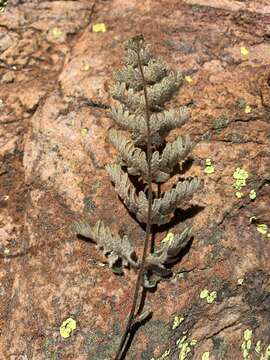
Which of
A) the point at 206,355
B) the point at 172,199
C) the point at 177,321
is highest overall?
the point at 172,199

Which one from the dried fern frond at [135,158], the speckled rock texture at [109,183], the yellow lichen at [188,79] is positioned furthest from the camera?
the yellow lichen at [188,79]

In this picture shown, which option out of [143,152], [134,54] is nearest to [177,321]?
[143,152]

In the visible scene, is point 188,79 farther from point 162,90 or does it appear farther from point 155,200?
point 155,200

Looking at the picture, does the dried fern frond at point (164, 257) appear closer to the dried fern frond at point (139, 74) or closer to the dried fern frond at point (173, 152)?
the dried fern frond at point (173, 152)

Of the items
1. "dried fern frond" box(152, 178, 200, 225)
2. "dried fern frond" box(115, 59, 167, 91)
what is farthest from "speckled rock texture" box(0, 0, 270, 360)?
"dried fern frond" box(115, 59, 167, 91)

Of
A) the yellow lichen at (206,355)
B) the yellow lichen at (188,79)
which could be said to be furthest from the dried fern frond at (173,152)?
the yellow lichen at (206,355)

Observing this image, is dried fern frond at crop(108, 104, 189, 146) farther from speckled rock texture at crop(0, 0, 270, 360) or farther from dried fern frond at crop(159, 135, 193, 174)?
speckled rock texture at crop(0, 0, 270, 360)
